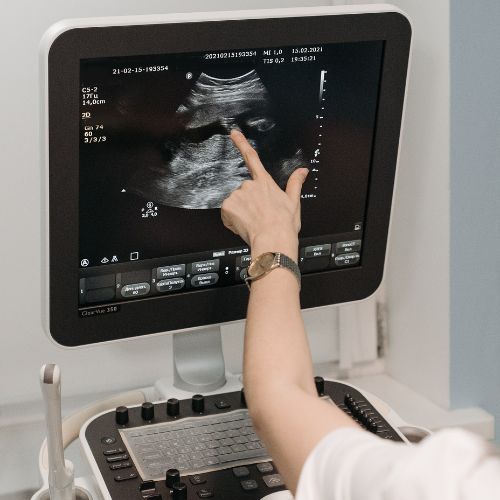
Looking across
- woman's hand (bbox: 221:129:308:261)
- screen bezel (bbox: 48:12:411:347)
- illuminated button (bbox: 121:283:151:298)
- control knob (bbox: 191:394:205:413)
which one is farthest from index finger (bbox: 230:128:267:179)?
Answer: control knob (bbox: 191:394:205:413)

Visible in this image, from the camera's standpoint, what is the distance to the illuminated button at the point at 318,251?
1519mm

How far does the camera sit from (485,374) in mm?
1775

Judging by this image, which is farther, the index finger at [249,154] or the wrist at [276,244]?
the index finger at [249,154]

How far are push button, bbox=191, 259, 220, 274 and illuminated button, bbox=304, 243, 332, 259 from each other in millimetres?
140

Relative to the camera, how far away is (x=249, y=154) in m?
1.36

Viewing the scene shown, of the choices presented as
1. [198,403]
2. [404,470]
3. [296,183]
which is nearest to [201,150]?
[296,183]

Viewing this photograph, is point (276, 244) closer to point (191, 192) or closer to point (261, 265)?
point (261, 265)

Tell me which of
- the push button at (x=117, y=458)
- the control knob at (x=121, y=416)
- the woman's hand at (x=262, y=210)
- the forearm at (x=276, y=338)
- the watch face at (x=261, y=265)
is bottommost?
the push button at (x=117, y=458)

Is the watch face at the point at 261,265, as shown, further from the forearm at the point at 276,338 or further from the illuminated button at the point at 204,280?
the illuminated button at the point at 204,280

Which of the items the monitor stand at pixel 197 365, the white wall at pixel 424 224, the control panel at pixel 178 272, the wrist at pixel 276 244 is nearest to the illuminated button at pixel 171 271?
the control panel at pixel 178 272

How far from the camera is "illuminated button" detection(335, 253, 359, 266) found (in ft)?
5.09

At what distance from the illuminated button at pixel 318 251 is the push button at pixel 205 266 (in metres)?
0.14

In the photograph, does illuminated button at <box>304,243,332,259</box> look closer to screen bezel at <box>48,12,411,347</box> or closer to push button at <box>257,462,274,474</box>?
screen bezel at <box>48,12,411,347</box>

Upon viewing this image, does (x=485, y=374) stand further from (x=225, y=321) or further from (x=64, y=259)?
(x=64, y=259)
